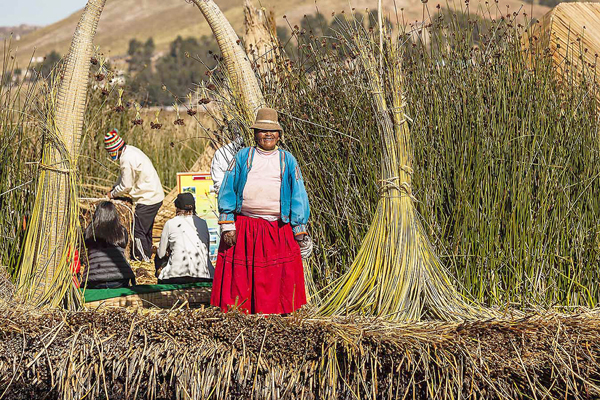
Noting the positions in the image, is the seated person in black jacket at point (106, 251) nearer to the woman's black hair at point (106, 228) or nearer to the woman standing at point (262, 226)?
the woman's black hair at point (106, 228)

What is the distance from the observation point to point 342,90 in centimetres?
403

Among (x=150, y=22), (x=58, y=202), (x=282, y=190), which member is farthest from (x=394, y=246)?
(x=150, y=22)

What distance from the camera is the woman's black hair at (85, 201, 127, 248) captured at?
4281mm

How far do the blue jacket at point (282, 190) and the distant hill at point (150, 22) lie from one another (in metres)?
61.6

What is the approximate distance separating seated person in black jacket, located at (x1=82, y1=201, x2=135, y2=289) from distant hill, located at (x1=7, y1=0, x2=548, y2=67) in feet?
200

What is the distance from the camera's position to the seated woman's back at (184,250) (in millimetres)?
4430

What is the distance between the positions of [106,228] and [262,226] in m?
1.32

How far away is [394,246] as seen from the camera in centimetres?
356

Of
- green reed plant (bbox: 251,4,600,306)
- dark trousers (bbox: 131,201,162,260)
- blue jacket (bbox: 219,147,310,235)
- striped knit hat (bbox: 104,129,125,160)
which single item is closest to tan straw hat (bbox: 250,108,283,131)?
blue jacket (bbox: 219,147,310,235)

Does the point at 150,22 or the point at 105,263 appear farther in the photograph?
the point at 150,22

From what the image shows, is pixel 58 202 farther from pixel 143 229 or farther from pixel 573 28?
pixel 573 28

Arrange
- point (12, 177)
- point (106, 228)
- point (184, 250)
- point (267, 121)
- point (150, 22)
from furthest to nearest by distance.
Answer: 1. point (150, 22)
2. point (184, 250)
3. point (106, 228)
4. point (12, 177)
5. point (267, 121)

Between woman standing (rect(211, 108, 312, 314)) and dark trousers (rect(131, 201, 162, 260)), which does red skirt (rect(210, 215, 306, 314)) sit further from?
dark trousers (rect(131, 201, 162, 260))

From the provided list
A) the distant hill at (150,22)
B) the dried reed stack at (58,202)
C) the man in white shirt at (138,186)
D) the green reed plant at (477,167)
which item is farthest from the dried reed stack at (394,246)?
the distant hill at (150,22)
